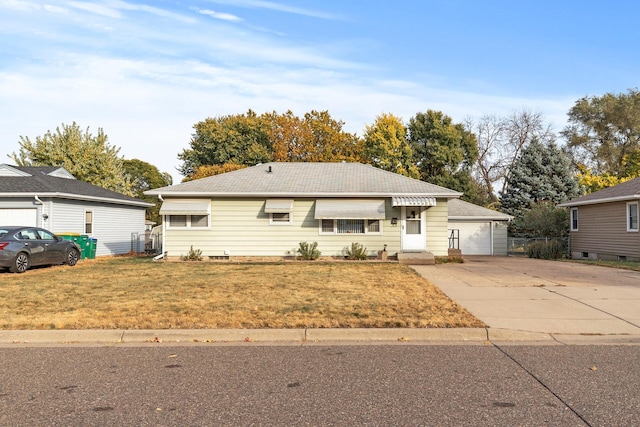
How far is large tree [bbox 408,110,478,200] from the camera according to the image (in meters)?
42.8

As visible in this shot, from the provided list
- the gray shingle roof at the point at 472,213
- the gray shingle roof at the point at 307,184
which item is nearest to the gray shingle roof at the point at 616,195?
the gray shingle roof at the point at 472,213

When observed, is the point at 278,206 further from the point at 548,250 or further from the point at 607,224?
the point at 607,224

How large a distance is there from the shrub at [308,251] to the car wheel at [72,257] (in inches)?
324

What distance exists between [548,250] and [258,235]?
48.0 ft

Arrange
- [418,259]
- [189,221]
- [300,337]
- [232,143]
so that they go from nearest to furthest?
[300,337], [418,259], [189,221], [232,143]

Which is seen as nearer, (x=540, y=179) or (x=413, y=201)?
(x=413, y=201)

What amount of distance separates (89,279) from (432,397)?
1071 cm

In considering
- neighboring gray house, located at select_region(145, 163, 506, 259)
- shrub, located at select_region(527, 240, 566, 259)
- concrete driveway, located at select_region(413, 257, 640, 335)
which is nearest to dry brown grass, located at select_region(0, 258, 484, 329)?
concrete driveway, located at select_region(413, 257, 640, 335)

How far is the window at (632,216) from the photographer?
68.5ft

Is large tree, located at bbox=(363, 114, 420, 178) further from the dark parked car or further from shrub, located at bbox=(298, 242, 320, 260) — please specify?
the dark parked car

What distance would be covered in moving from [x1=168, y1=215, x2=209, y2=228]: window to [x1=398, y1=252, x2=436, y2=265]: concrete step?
798cm

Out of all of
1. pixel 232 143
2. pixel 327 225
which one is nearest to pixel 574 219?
pixel 327 225

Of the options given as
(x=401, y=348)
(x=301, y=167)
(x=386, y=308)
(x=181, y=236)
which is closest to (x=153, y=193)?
(x=181, y=236)

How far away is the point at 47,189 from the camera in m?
19.9
